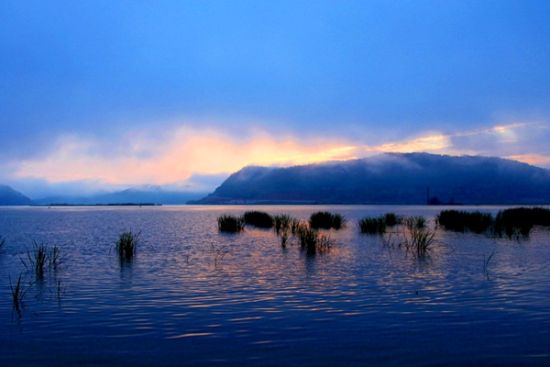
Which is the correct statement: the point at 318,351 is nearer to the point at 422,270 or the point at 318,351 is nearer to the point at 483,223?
the point at 422,270

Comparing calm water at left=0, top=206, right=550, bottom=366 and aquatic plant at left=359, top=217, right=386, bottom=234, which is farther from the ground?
aquatic plant at left=359, top=217, right=386, bottom=234

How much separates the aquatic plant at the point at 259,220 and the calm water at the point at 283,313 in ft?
88.6

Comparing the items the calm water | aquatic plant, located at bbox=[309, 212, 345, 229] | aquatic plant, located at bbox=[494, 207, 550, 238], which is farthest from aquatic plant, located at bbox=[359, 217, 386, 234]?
the calm water

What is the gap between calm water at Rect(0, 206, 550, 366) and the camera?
25.7ft

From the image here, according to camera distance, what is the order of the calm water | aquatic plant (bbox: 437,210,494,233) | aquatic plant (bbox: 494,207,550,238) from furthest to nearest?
aquatic plant (bbox: 437,210,494,233) → aquatic plant (bbox: 494,207,550,238) → the calm water

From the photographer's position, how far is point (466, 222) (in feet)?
127

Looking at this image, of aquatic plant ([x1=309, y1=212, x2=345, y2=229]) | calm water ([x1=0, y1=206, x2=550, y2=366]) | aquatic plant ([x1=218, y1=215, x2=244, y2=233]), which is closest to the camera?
calm water ([x1=0, y1=206, x2=550, y2=366])

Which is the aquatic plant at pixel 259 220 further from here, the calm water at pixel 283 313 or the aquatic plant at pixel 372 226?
the calm water at pixel 283 313

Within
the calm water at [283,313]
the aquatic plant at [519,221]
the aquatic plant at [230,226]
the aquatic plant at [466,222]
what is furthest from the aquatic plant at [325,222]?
the calm water at [283,313]

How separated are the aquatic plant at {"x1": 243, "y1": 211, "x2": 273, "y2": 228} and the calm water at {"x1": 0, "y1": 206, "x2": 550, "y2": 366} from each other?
2701 cm

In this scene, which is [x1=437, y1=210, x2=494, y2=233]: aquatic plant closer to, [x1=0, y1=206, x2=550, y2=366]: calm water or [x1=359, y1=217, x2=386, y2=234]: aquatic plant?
[x1=359, y1=217, x2=386, y2=234]: aquatic plant

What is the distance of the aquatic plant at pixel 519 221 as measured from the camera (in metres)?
32.2

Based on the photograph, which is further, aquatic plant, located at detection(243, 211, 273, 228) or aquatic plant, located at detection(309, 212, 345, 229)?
aquatic plant, located at detection(243, 211, 273, 228)

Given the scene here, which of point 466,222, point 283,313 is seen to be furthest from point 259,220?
point 283,313
